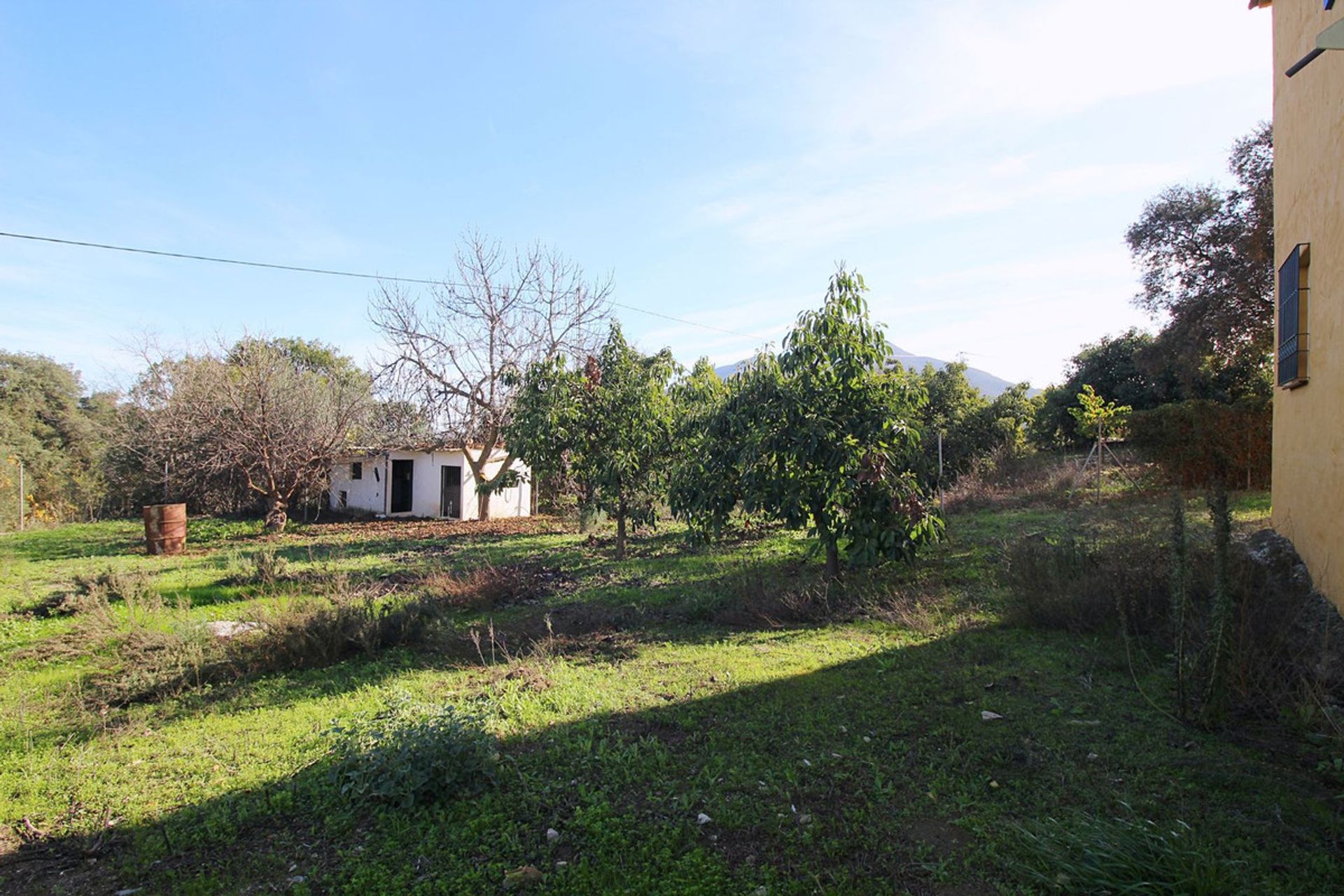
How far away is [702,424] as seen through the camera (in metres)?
7.89

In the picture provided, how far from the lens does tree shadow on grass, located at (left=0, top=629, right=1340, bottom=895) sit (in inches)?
103

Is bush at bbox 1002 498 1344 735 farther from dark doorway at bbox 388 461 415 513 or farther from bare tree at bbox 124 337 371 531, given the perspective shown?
dark doorway at bbox 388 461 415 513

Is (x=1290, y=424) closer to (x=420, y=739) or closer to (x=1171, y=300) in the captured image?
(x=420, y=739)

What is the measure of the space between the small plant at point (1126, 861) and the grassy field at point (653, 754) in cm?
3

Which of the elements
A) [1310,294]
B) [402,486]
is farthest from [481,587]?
[402,486]

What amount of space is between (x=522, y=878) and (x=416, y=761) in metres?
0.89

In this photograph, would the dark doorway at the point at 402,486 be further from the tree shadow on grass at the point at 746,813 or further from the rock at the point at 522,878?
the rock at the point at 522,878

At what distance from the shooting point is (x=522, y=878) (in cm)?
260

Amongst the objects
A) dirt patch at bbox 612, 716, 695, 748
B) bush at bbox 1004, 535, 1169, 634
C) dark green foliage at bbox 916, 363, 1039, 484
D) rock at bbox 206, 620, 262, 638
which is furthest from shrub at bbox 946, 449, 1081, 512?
rock at bbox 206, 620, 262, 638

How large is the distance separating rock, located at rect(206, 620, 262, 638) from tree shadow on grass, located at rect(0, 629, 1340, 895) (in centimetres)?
291

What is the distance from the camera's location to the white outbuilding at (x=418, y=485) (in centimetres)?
2025

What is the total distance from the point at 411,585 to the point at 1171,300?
54.1ft

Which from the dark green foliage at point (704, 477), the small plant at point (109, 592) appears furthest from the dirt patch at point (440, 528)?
the dark green foliage at point (704, 477)

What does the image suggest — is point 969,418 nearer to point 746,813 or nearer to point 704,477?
point 704,477
